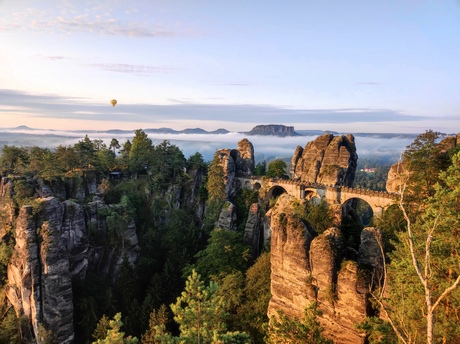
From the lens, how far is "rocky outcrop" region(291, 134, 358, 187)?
4747 centimetres

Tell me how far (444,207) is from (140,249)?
36.8m

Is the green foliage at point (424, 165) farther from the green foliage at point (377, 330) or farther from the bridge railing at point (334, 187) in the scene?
the green foliage at point (377, 330)

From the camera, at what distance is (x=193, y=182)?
173ft

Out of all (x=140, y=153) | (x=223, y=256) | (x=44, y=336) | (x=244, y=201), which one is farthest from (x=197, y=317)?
(x=140, y=153)

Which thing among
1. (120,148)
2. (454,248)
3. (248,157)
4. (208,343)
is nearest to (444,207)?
(454,248)

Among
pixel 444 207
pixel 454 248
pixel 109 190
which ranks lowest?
pixel 109 190

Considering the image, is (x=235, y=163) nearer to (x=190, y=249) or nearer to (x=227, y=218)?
(x=227, y=218)

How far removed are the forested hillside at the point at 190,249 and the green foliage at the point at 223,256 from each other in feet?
0.47

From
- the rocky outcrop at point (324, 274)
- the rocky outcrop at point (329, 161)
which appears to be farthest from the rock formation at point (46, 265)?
the rocky outcrop at point (329, 161)

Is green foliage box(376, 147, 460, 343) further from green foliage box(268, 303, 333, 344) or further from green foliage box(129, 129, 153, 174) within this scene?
green foliage box(129, 129, 153, 174)

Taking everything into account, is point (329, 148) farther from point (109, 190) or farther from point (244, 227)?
point (109, 190)

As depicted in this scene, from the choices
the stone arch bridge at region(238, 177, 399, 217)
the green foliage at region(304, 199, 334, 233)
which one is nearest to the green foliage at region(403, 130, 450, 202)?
the green foliage at region(304, 199, 334, 233)

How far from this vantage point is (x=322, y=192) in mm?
45781

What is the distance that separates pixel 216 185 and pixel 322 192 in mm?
15493
